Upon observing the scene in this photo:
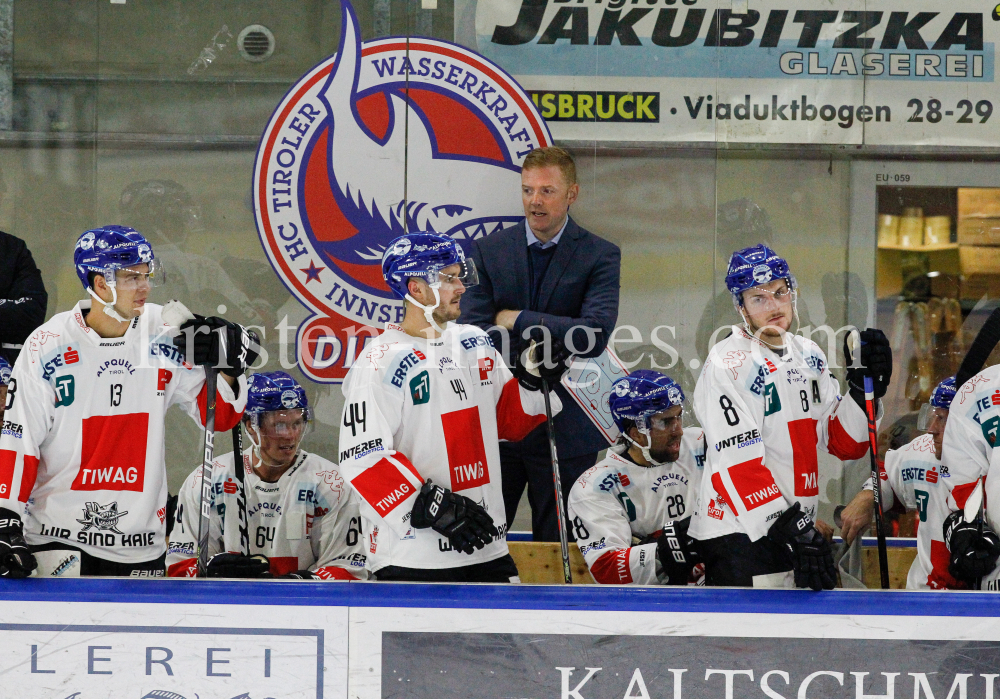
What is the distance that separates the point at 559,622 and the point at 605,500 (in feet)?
4.64

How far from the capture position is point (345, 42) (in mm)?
5141

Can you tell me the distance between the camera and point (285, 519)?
4.21 m

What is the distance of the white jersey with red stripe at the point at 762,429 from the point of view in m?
3.14

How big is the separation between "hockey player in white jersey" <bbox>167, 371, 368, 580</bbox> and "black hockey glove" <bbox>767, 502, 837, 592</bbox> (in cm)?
175

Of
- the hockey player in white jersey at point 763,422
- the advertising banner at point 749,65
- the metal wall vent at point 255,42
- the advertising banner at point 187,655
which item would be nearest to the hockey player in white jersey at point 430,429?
the advertising banner at point 187,655

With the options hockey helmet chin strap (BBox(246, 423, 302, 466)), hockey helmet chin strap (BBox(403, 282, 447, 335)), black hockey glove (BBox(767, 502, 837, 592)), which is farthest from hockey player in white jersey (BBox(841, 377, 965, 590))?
hockey helmet chin strap (BBox(246, 423, 302, 466))

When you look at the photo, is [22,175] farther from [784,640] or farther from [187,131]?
[784,640]

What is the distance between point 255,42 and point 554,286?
190cm

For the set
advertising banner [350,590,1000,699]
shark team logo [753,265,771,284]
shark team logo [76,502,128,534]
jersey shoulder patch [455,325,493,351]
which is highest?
shark team logo [753,265,771,284]

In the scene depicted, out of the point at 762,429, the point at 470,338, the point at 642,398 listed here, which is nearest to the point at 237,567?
the point at 470,338

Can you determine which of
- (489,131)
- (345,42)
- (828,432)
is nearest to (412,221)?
(489,131)

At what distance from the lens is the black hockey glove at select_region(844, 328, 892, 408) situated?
3.35 metres

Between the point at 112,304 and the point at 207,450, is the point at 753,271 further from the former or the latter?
the point at 112,304

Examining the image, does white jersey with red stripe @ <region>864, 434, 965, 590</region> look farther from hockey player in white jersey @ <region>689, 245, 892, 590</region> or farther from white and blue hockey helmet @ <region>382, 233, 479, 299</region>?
white and blue hockey helmet @ <region>382, 233, 479, 299</region>
